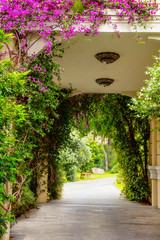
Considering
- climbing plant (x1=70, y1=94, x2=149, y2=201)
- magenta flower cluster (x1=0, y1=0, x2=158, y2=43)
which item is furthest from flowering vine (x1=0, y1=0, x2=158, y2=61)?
climbing plant (x1=70, y1=94, x2=149, y2=201)

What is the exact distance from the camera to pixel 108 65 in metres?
5.96

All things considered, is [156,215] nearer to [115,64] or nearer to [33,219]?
[33,219]

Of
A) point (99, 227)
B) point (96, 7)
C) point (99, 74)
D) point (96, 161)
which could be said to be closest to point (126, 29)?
point (96, 7)

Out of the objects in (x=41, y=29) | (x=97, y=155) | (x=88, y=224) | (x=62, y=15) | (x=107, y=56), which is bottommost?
(x=88, y=224)

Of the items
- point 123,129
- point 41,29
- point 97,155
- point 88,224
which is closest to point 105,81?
point 123,129

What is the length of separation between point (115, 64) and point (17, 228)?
3538 millimetres

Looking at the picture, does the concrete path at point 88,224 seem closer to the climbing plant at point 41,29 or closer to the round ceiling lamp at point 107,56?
the climbing plant at point 41,29

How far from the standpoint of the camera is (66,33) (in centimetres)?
400

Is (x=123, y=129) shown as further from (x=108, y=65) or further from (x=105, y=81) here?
(x=108, y=65)

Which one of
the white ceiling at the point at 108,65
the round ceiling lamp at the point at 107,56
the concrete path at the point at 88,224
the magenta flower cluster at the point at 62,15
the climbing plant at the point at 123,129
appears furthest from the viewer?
the climbing plant at the point at 123,129

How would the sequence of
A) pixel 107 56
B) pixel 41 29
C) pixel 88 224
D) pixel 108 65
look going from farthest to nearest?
pixel 108 65 < pixel 107 56 < pixel 88 224 < pixel 41 29

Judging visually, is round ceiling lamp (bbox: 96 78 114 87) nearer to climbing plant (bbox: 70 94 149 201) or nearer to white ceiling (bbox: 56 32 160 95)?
white ceiling (bbox: 56 32 160 95)

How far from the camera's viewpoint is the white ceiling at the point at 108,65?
467 cm

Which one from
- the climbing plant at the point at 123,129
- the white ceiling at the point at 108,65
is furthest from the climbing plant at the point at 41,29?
the climbing plant at the point at 123,129
